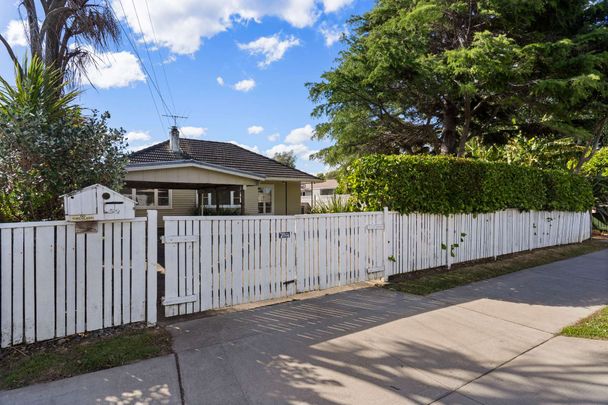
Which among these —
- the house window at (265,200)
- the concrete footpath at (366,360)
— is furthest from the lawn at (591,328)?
the house window at (265,200)

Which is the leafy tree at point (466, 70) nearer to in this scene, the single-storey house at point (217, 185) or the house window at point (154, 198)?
the single-storey house at point (217, 185)

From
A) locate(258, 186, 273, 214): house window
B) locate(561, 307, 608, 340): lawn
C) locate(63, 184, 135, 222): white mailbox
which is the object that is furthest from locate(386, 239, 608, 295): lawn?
locate(258, 186, 273, 214): house window

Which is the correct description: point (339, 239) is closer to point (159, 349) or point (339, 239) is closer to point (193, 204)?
point (159, 349)

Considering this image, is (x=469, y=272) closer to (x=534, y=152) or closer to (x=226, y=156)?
(x=534, y=152)

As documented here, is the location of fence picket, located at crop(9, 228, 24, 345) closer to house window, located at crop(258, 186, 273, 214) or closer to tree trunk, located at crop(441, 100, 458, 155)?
tree trunk, located at crop(441, 100, 458, 155)

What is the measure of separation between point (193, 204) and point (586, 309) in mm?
14355

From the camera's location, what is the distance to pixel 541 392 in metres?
2.86

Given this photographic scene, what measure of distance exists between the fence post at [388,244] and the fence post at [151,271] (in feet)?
13.5

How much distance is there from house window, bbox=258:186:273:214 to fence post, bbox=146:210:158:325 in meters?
12.9

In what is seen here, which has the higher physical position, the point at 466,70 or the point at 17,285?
the point at 466,70

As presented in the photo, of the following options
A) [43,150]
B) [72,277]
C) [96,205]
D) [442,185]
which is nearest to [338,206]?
[442,185]

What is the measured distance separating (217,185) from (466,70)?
7.70 meters

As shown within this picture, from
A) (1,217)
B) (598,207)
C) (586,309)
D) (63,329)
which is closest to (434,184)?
(586,309)

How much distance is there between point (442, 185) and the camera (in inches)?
293
